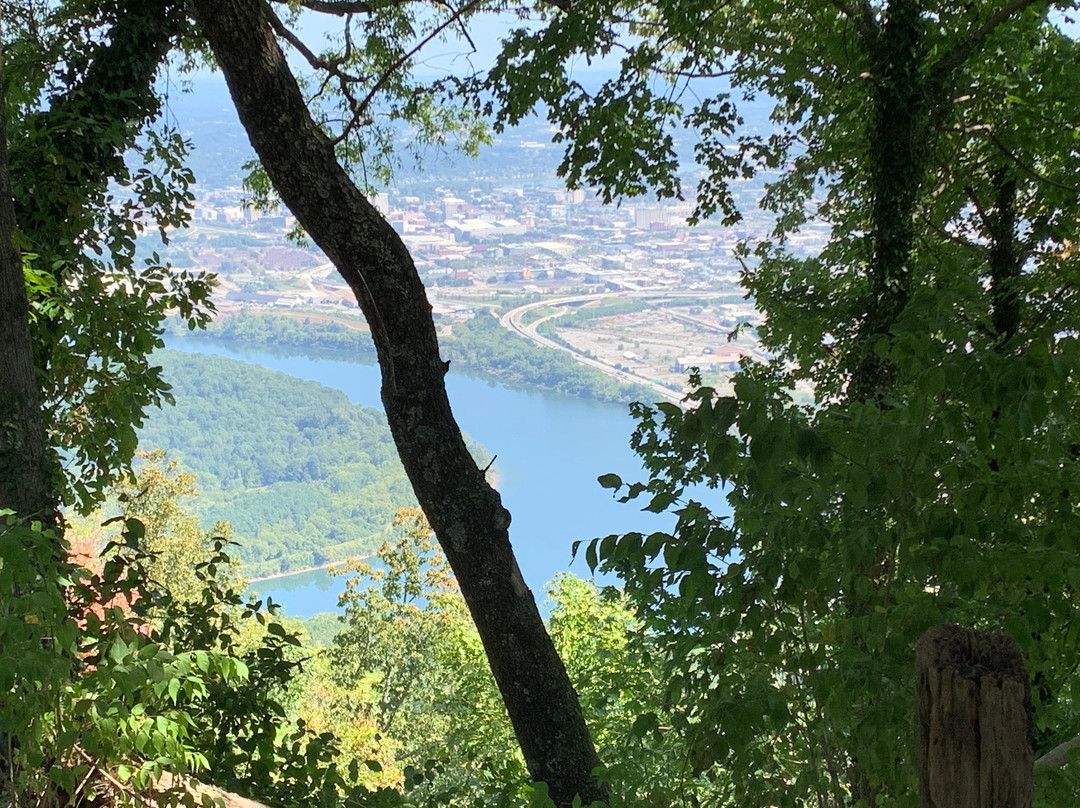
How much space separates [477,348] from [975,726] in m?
55.0

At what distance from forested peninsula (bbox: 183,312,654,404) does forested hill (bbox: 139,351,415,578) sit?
10.7ft

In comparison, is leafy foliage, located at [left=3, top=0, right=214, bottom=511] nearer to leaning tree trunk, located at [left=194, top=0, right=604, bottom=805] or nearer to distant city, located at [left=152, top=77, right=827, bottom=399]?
leaning tree trunk, located at [left=194, top=0, right=604, bottom=805]

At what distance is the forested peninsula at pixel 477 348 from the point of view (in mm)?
51500

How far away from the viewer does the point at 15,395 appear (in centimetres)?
286

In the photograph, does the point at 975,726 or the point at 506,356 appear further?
the point at 506,356

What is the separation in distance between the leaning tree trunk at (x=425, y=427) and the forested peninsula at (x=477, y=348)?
4290 centimetres

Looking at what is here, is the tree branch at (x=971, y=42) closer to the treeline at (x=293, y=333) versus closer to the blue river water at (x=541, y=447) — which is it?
the blue river water at (x=541, y=447)

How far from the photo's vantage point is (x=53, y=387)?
12.8ft

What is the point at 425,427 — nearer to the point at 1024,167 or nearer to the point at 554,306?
the point at 1024,167

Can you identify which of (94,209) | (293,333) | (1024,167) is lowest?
(293,333)

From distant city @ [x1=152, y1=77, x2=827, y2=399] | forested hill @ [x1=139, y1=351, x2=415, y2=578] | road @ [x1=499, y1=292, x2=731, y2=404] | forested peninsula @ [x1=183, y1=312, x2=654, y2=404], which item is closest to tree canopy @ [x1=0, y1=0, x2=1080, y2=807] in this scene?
forested hill @ [x1=139, y1=351, x2=415, y2=578]

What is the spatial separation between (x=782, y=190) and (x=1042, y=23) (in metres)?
2.12

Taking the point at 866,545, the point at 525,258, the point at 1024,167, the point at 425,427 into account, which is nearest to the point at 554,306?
the point at 525,258

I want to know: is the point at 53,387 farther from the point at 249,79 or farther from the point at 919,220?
the point at 919,220
